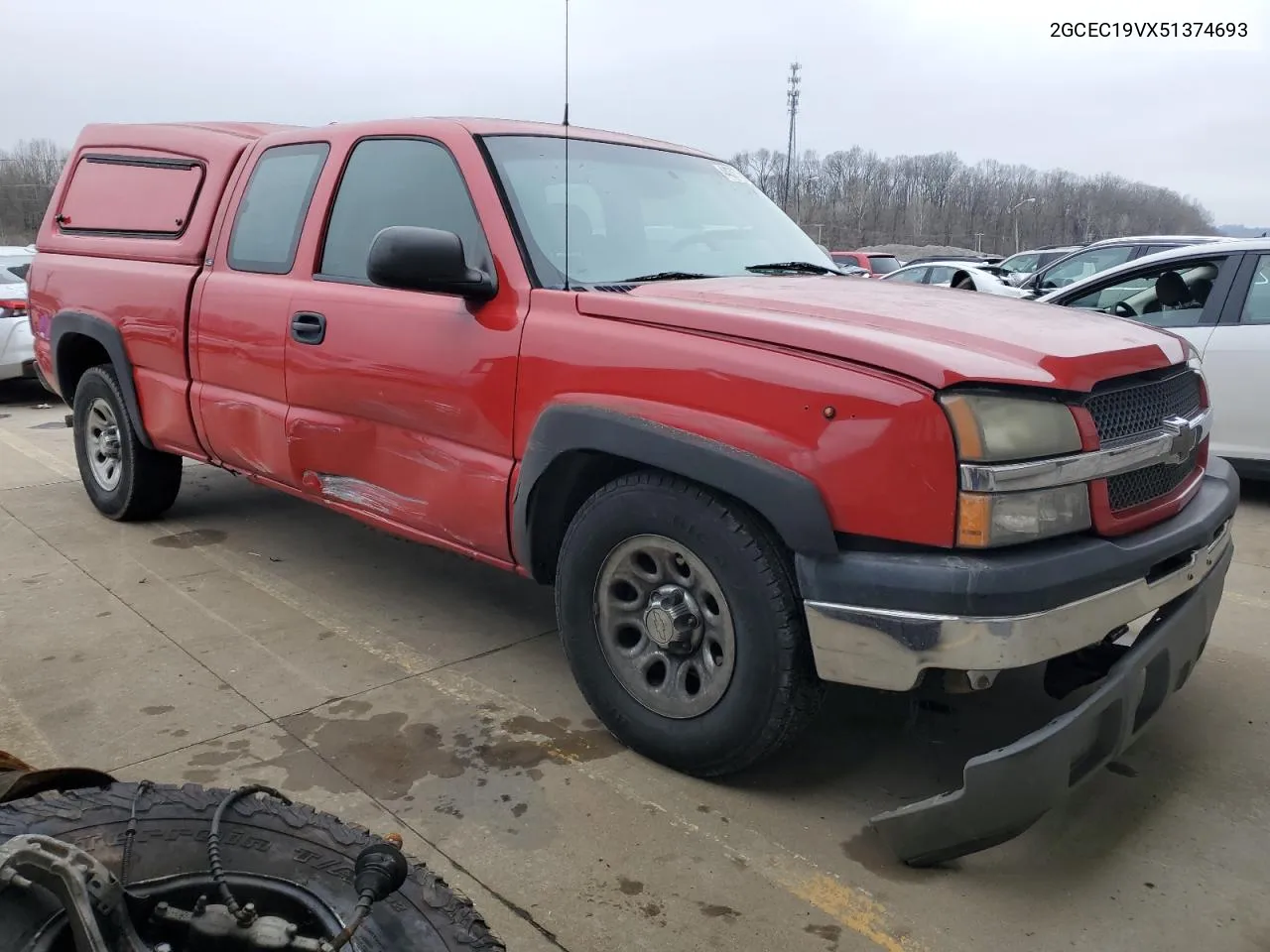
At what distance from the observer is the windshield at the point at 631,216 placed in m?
3.33

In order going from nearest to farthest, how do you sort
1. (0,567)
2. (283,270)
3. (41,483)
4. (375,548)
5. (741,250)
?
(741,250) < (283,270) < (0,567) < (375,548) < (41,483)

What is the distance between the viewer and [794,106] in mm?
33281

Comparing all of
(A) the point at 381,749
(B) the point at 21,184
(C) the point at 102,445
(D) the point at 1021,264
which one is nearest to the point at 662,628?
(A) the point at 381,749

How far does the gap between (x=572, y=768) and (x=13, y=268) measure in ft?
33.8

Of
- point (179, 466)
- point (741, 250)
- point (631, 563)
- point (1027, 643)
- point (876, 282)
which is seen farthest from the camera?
point (179, 466)

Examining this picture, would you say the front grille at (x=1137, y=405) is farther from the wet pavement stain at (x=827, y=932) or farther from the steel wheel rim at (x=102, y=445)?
the steel wheel rim at (x=102, y=445)

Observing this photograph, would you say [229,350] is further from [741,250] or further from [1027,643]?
[1027,643]

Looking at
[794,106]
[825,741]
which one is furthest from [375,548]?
[794,106]

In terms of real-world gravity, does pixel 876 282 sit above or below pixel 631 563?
above

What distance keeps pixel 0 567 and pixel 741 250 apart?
145 inches

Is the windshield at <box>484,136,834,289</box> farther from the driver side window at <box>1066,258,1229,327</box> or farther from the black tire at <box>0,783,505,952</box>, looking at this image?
the driver side window at <box>1066,258,1229,327</box>

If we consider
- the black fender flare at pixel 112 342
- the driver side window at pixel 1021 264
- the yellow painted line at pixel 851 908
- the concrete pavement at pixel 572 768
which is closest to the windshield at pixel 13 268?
the black fender flare at pixel 112 342

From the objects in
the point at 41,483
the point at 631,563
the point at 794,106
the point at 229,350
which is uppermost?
the point at 794,106

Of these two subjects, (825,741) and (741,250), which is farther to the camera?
(741,250)
